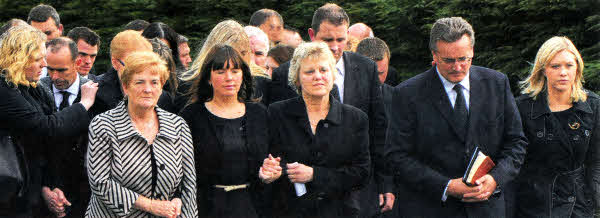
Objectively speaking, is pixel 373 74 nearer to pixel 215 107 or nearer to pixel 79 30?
pixel 215 107

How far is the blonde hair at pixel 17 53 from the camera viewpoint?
16.1ft

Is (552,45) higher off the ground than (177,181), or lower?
higher

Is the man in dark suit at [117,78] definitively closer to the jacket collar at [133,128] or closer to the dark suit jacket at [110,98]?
the dark suit jacket at [110,98]

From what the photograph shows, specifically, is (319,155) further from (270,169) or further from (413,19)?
(413,19)

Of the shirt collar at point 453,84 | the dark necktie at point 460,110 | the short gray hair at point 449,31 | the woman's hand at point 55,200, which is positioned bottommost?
the woman's hand at point 55,200

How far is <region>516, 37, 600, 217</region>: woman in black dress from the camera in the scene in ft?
18.5

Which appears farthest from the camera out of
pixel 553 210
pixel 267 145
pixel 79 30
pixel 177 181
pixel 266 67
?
pixel 79 30

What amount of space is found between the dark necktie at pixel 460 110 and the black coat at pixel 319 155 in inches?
26.3

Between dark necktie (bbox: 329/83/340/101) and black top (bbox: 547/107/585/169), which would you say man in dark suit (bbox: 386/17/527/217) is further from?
dark necktie (bbox: 329/83/340/101)

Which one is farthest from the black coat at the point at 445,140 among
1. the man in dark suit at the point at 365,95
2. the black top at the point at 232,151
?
the black top at the point at 232,151

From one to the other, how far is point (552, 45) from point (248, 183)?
251 centimetres

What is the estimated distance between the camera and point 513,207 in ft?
19.4

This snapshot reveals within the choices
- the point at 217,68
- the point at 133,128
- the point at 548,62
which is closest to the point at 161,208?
the point at 133,128

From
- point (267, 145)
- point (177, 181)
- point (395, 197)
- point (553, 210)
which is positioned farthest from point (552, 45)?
point (177, 181)
